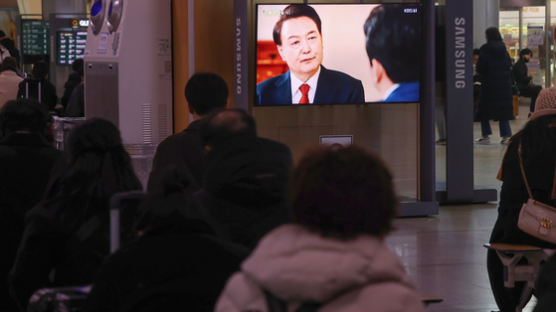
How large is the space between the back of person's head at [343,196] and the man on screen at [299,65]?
6.64 meters

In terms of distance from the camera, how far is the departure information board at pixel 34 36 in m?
18.5

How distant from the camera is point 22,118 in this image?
175 inches

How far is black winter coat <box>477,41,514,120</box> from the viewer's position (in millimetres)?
12797

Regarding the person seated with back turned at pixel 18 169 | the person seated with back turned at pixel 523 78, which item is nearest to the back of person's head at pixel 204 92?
the person seated with back turned at pixel 18 169

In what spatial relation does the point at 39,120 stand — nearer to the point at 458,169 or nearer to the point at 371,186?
the point at 371,186

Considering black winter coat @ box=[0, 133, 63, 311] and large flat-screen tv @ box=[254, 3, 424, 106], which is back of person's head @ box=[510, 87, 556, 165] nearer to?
black winter coat @ box=[0, 133, 63, 311]

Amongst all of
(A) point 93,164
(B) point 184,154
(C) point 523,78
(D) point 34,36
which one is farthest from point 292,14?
(D) point 34,36

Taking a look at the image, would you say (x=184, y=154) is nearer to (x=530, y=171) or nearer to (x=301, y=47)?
(x=530, y=171)

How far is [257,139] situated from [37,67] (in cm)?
925

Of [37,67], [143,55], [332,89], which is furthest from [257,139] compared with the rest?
[37,67]

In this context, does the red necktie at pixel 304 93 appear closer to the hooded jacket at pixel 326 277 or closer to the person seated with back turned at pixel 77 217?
the person seated with back turned at pixel 77 217

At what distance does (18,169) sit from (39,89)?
7782mm

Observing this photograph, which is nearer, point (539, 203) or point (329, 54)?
point (539, 203)

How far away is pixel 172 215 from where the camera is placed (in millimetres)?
2598
